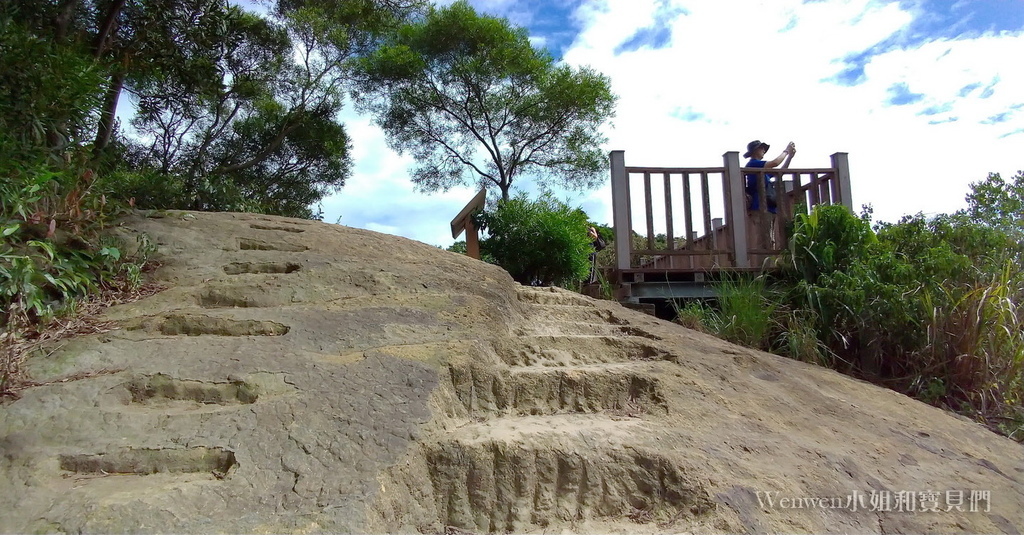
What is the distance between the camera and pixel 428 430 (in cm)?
250

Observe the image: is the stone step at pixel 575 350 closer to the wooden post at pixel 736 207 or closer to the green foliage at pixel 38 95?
the green foliage at pixel 38 95

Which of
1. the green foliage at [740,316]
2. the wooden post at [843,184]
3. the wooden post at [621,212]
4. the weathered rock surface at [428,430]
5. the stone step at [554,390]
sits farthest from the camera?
the wooden post at [843,184]

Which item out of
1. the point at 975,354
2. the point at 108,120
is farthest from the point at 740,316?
the point at 108,120

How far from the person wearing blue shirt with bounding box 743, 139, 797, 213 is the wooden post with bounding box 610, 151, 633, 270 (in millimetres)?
1491

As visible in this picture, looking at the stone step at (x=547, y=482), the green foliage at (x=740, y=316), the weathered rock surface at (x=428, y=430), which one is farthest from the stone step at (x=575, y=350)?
the green foliage at (x=740, y=316)

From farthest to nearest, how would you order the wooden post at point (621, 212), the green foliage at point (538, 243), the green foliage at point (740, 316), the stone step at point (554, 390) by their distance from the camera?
1. the green foliage at point (538, 243)
2. the wooden post at point (621, 212)
3. the green foliage at point (740, 316)
4. the stone step at point (554, 390)

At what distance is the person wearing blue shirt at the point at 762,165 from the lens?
6.88 meters

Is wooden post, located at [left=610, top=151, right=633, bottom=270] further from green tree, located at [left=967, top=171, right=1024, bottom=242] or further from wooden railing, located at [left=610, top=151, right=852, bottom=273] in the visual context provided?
green tree, located at [left=967, top=171, right=1024, bottom=242]

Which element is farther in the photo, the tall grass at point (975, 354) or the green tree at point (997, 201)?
the green tree at point (997, 201)

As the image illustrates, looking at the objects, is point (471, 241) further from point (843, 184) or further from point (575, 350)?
point (843, 184)

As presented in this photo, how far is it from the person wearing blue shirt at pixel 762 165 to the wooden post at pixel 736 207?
0.24 metres

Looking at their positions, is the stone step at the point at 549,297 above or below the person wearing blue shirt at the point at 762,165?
below

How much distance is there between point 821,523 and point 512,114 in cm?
1242

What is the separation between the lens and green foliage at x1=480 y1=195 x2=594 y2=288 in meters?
7.41
